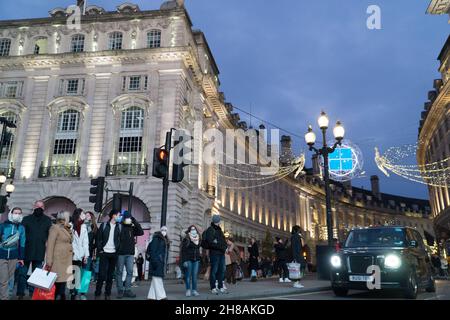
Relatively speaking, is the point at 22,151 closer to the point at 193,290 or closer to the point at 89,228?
the point at 89,228

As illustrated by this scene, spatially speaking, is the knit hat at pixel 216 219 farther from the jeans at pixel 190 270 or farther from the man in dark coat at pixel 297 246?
the man in dark coat at pixel 297 246

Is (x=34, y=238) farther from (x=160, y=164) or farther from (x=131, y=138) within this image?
(x=131, y=138)

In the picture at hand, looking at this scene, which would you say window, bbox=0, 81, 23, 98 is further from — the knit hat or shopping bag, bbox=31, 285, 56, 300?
shopping bag, bbox=31, 285, 56, 300

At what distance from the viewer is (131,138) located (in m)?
30.0

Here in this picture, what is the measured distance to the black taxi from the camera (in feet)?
30.2

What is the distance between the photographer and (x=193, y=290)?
9.41 meters

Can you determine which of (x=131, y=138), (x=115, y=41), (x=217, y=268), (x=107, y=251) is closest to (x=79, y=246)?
(x=107, y=251)

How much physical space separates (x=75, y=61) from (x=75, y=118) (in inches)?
187

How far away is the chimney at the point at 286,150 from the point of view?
5875 cm

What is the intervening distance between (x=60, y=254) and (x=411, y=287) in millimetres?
7603

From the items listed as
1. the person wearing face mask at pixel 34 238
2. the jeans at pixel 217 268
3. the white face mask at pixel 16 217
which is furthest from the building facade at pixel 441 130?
the white face mask at pixel 16 217

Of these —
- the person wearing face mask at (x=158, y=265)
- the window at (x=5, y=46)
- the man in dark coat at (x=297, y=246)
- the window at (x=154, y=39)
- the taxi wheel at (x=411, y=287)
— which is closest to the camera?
the person wearing face mask at (x=158, y=265)

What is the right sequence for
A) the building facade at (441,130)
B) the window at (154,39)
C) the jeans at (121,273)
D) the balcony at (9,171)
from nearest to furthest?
the jeans at (121,273) < the balcony at (9,171) < the window at (154,39) < the building facade at (441,130)

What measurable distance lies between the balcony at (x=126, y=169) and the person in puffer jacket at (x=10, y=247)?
2052cm
